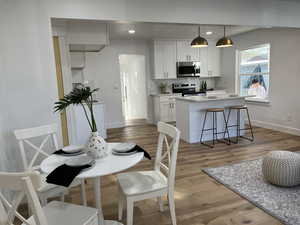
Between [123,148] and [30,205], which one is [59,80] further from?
[30,205]

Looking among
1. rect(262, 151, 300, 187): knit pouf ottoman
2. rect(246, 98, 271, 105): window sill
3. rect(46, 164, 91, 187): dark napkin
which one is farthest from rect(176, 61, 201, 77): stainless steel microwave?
rect(46, 164, 91, 187): dark napkin

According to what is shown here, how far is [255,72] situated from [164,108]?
8.74 feet

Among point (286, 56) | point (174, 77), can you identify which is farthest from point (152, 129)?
point (286, 56)

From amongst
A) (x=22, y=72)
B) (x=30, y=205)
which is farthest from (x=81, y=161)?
(x=22, y=72)

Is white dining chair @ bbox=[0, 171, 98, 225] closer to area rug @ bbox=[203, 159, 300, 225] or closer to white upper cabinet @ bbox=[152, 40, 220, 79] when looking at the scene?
area rug @ bbox=[203, 159, 300, 225]

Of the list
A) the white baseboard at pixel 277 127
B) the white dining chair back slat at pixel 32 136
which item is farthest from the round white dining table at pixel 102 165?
the white baseboard at pixel 277 127

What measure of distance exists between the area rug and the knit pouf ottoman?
96 mm

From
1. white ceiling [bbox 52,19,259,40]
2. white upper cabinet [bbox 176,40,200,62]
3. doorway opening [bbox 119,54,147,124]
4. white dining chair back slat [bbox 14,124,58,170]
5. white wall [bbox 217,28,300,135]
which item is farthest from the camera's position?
doorway opening [bbox 119,54,147,124]

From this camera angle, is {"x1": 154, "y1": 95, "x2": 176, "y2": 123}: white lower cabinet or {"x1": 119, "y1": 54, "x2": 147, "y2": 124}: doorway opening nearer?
{"x1": 154, "y1": 95, "x2": 176, "y2": 123}: white lower cabinet

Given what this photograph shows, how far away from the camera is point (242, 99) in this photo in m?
5.02

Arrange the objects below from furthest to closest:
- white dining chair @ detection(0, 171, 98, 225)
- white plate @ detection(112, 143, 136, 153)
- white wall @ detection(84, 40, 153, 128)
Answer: white wall @ detection(84, 40, 153, 128), white plate @ detection(112, 143, 136, 153), white dining chair @ detection(0, 171, 98, 225)

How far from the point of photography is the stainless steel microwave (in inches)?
269

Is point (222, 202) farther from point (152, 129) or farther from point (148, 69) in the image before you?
point (148, 69)

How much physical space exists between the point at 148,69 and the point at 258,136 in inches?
141
